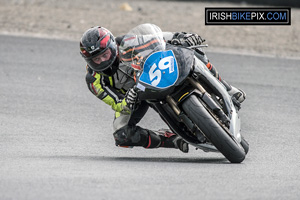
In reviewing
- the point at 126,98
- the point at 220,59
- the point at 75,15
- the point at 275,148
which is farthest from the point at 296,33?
the point at 126,98

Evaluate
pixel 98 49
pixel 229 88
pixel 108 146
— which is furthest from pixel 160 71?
pixel 108 146

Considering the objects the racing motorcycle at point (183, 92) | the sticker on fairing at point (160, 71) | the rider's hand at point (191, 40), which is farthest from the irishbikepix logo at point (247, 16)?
the sticker on fairing at point (160, 71)

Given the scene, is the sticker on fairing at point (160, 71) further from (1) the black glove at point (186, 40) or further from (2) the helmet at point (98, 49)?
(2) the helmet at point (98, 49)

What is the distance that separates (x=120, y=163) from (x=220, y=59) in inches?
297

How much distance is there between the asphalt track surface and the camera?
16.1ft

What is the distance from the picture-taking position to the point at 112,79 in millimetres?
6793

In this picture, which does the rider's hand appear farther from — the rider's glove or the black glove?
the rider's glove

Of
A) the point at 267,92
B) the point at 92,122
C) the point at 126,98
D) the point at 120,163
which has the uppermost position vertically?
the point at 126,98

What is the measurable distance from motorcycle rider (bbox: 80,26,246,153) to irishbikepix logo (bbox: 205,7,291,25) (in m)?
10.6

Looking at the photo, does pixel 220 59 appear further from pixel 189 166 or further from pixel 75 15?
pixel 189 166

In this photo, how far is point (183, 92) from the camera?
19.1 ft

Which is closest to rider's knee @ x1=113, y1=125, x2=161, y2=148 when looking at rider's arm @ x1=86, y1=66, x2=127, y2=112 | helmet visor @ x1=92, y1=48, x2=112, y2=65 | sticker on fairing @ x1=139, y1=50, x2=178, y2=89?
rider's arm @ x1=86, y1=66, x2=127, y2=112

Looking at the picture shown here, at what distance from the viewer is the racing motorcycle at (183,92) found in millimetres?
5650

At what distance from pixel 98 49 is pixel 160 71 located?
1.01m
